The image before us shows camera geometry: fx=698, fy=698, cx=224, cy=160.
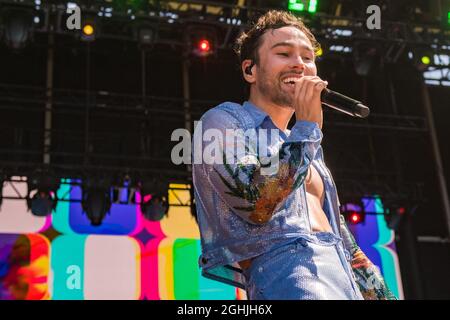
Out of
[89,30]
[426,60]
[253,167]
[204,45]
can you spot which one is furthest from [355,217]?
[253,167]

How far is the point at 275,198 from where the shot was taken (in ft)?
5.55

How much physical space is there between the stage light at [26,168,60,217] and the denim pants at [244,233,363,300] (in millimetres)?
7085

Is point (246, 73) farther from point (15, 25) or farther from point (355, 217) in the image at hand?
point (355, 217)

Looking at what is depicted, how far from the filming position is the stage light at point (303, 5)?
27.3 ft

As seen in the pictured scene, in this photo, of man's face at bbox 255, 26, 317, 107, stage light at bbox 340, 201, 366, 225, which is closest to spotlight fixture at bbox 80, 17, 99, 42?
stage light at bbox 340, 201, 366, 225

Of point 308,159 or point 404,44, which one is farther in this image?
point 404,44

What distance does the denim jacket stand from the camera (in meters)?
1.71

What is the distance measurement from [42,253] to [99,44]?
3.21 meters

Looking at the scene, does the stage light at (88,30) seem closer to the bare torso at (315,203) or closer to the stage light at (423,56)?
the stage light at (423,56)

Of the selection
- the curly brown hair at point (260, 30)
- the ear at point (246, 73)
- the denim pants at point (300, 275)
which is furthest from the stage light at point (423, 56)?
the denim pants at point (300, 275)
